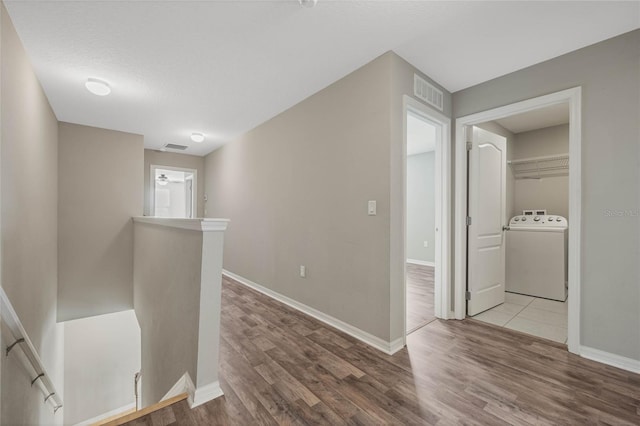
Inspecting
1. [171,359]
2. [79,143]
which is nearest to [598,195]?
[171,359]

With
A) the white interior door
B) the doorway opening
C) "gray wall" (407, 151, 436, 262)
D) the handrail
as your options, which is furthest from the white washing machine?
the doorway opening

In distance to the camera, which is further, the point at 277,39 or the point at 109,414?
the point at 109,414

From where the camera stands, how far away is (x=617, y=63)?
6.56 feet

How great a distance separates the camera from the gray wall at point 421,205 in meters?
5.91

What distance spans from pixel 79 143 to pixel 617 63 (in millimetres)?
6276

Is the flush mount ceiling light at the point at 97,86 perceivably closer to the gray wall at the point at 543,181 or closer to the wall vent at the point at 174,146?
the wall vent at the point at 174,146

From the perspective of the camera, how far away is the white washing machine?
3.53 m

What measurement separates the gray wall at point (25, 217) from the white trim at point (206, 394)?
3.22ft

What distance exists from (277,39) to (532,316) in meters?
3.76

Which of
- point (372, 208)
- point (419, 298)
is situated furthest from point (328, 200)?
point (419, 298)

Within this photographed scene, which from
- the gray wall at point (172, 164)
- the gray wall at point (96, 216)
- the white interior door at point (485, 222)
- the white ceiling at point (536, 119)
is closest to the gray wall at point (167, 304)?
the gray wall at point (96, 216)

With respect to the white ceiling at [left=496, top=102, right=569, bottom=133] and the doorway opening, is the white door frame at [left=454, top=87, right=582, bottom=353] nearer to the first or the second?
the white ceiling at [left=496, top=102, right=569, bottom=133]

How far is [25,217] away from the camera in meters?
2.39

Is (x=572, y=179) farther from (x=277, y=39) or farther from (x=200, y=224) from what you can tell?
(x=200, y=224)
